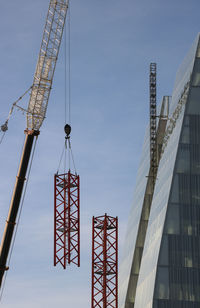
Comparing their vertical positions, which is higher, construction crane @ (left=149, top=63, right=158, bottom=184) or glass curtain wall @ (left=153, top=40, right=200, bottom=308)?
construction crane @ (left=149, top=63, right=158, bottom=184)

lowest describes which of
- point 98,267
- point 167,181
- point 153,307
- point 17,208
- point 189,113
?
point 153,307

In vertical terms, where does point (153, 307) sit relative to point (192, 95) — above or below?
below

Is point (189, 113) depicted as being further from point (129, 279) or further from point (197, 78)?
point (129, 279)

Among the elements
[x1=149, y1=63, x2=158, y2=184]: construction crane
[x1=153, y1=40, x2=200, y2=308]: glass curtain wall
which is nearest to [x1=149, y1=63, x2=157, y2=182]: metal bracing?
[x1=149, y1=63, x2=158, y2=184]: construction crane

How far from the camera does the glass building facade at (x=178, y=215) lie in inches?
3356

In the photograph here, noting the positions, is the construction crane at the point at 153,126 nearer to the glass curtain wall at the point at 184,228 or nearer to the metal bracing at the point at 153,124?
the metal bracing at the point at 153,124

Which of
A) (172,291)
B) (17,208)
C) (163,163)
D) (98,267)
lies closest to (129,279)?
(98,267)

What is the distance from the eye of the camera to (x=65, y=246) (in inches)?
3376

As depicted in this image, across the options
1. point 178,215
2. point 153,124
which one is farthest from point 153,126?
point 178,215

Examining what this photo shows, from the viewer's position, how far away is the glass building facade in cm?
8525

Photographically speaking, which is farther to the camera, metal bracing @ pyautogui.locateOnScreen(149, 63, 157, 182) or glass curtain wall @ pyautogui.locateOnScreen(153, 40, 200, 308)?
metal bracing @ pyautogui.locateOnScreen(149, 63, 157, 182)

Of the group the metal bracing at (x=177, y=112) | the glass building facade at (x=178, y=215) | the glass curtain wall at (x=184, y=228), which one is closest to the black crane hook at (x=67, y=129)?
the glass building facade at (x=178, y=215)

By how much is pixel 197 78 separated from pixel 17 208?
3828 cm

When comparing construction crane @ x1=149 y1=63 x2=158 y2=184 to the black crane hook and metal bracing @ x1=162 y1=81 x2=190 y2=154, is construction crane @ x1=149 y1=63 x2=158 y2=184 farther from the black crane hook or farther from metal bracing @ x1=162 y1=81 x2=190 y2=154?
the black crane hook
